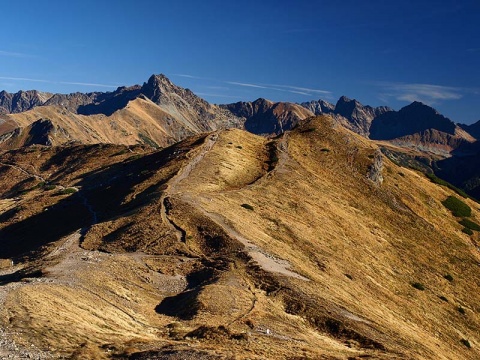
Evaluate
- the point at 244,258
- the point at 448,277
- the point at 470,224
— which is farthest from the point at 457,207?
the point at 244,258

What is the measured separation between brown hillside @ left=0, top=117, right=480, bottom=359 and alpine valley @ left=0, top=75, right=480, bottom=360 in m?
0.23

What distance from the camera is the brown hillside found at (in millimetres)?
28625

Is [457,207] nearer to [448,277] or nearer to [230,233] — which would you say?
[448,277]

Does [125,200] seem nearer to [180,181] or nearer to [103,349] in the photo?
[180,181]

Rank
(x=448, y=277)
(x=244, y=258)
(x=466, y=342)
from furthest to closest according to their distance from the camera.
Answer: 1. (x=448, y=277)
2. (x=466, y=342)
3. (x=244, y=258)

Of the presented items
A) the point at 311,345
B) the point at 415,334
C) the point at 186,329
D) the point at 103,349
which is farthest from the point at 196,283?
the point at 415,334

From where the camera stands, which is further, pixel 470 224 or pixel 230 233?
pixel 470 224

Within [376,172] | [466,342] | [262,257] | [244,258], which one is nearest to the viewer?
[244,258]

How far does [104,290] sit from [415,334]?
3054 cm

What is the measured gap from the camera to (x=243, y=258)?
45.0 meters

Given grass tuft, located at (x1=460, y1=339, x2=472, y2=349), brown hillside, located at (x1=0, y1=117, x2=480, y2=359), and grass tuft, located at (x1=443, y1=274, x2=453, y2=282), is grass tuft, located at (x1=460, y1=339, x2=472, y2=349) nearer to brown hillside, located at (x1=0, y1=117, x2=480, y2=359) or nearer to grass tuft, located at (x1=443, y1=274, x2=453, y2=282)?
brown hillside, located at (x1=0, y1=117, x2=480, y2=359)

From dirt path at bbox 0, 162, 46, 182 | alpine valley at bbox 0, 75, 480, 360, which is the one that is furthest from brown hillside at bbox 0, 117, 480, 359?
dirt path at bbox 0, 162, 46, 182

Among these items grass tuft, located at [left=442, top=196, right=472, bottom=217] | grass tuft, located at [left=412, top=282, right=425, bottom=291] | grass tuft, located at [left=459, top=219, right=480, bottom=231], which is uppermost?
grass tuft, located at [left=442, top=196, right=472, bottom=217]

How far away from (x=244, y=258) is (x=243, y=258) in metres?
0.11
